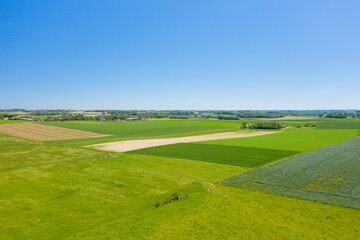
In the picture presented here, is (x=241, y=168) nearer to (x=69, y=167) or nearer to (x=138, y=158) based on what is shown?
(x=138, y=158)

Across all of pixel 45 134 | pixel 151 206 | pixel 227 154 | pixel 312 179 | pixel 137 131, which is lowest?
pixel 151 206

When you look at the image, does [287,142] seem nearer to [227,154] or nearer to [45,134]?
[227,154]

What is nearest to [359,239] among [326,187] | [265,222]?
[265,222]

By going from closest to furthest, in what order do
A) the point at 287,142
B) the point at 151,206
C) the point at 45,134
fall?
the point at 151,206 → the point at 287,142 → the point at 45,134

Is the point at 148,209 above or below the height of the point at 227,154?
below

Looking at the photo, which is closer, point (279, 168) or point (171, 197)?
point (171, 197)

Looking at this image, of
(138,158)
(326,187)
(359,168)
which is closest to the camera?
(326,187)

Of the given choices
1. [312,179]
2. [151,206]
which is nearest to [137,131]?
[151,206]
